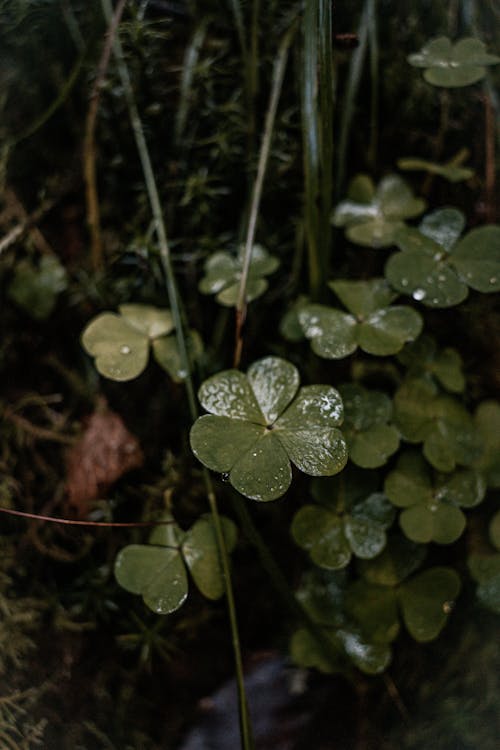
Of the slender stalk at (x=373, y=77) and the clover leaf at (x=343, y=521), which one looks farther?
the slender stalk at (x=373, y=77)

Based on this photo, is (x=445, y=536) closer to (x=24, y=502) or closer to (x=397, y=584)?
(x=397, y=584)

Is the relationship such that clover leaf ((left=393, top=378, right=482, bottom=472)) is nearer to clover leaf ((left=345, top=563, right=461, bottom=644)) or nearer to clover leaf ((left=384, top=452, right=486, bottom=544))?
clover leaf ((left=384, top=452, right=486, bottom=544))

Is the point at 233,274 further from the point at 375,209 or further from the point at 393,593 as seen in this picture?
the point at 393,593

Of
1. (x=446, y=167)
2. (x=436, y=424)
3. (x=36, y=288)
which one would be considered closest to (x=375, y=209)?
(x=446, y=167)

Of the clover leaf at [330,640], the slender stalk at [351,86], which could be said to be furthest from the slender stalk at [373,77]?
the clover leaf at [330,640]

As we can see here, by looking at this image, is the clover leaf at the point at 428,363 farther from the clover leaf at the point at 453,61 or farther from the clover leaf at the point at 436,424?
the clover leaf at the point at 453,61

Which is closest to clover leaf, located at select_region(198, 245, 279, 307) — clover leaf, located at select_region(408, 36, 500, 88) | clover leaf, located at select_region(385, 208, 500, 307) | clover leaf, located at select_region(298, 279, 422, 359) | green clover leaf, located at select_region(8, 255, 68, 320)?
clover leaf, located at select_region(298, 279, 422, 359)
